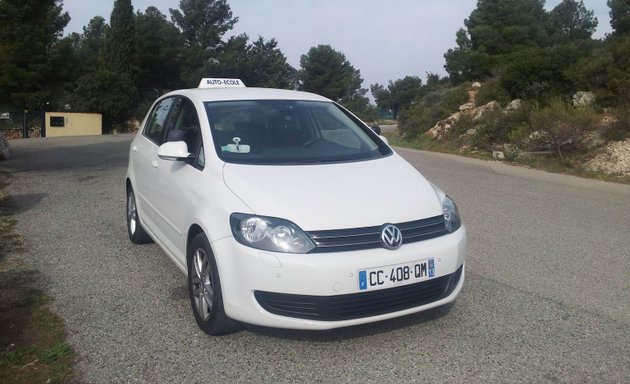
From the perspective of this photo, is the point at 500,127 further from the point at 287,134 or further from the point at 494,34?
the point at 494,34

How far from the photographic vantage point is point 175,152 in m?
4.30

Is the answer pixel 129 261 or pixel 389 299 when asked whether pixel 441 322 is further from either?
pixel 129 261

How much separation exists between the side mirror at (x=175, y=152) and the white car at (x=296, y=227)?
0.01 metres

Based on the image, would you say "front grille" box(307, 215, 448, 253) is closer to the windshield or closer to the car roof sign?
the windshield

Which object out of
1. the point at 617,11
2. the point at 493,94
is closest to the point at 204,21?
the point at 617,11

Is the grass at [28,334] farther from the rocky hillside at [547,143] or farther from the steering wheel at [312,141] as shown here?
the rocky hillside at [547,143]

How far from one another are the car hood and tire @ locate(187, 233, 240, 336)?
446 millimetres

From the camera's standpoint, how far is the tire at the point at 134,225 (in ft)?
19.6

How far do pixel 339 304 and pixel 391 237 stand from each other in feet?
1.63

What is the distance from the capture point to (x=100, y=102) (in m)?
41.3

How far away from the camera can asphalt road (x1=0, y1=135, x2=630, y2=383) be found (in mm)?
3369

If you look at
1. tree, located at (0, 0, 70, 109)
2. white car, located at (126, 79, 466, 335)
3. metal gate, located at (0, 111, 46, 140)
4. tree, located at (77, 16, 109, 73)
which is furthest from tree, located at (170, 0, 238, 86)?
white car, located at (126, 79, 466, 335)

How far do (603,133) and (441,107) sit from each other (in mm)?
11612

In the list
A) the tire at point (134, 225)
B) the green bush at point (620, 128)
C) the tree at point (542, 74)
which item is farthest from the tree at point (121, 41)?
the tire at point (134, 225)
